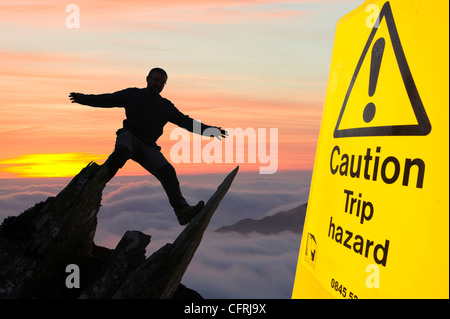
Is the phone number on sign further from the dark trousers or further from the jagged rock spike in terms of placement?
the dark trousers

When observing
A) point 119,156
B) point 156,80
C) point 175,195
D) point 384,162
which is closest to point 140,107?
point 156,80

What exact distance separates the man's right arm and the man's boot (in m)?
1.31

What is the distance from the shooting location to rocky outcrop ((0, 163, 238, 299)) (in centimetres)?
596

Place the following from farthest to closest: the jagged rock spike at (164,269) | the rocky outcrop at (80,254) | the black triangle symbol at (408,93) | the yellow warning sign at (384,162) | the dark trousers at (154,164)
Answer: the dark trousers at (154,164), the rocky outcrop at (80,254), the jagged rock spike at (164,269), the black triangle symbol at (408,93), the yellow warning sign at (384,162)

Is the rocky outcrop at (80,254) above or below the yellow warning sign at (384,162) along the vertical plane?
below

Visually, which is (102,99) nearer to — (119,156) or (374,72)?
(119,156)

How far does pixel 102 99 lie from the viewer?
7324mm

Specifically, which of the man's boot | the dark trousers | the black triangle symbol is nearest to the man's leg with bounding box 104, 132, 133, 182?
the dark trousers

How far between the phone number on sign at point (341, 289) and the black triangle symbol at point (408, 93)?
1319mm

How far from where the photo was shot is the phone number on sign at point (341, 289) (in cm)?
368

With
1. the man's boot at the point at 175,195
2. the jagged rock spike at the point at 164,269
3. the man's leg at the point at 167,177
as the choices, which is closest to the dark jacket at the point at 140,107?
the man's leg at the point at 167,177

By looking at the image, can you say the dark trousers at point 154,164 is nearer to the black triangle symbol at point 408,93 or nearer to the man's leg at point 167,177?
the man's leg at point 167,177

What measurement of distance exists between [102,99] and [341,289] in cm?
506
